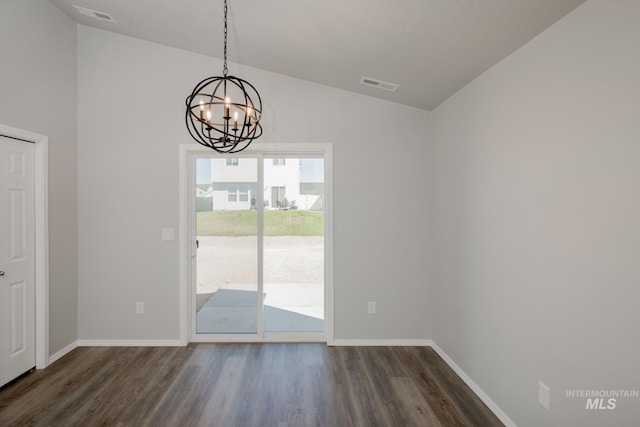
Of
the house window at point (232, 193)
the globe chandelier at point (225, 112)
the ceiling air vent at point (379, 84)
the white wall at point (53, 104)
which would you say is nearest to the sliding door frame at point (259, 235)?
the house window at point (232, 193)

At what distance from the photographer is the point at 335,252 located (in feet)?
11.3

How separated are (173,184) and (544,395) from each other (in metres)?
3.61

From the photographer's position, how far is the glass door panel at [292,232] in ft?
11.7

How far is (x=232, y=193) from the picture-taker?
3.55 metres

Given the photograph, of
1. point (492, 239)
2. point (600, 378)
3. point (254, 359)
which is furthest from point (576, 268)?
point (254, 359)

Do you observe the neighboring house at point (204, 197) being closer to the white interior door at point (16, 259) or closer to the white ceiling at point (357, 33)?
the white ceiling at point (357, 33)

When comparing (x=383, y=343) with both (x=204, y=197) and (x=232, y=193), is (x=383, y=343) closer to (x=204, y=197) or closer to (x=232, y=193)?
(x=232, y=193)

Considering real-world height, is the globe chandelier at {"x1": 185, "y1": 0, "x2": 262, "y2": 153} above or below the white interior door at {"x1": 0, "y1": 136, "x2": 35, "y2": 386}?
A: above

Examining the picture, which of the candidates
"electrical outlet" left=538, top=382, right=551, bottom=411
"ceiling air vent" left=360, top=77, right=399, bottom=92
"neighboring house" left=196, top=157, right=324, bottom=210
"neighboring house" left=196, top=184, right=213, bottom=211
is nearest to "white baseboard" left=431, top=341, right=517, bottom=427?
"electrical outlet" left=538, top=382, right=551, bottom=411

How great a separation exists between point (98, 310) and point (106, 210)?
1.09 m

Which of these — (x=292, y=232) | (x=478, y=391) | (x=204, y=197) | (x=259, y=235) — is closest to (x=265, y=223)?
(x=259, y=235)

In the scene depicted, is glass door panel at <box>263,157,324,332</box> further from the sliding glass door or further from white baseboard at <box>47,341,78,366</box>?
white baseboard at <box>47,341,78,366</box>

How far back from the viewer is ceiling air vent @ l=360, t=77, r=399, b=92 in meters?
3.04

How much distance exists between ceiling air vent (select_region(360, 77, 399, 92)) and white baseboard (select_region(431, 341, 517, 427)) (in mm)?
2716
